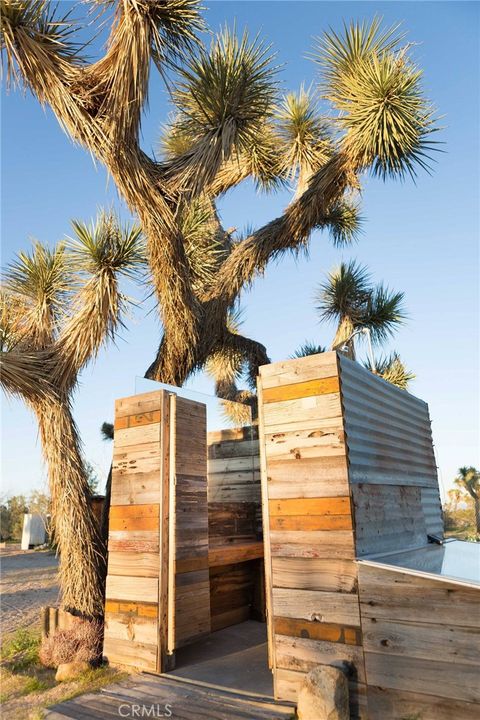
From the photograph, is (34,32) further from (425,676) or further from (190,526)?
(425,676)

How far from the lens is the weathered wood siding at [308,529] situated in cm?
303

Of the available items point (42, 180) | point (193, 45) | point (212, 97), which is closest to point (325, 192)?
point (212, 97)

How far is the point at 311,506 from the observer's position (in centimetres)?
327

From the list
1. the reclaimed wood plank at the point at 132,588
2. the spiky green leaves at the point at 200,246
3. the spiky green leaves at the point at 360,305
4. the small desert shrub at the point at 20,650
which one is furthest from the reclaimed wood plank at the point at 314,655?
the spiky green leaves at the point at 360,305

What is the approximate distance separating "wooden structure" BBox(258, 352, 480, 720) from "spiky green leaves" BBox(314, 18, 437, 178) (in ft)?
12.0

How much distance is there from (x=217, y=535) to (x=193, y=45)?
17.5 ft

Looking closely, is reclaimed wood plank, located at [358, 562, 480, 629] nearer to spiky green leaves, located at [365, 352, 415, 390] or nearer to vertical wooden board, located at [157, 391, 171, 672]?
vertical wooden board, located at [157, 391, 171, 672]

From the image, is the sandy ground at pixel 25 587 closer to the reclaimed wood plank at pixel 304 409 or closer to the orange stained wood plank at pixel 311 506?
the orange stained wood plank at pixel 311 506

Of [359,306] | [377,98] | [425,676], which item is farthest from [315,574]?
[359,306]

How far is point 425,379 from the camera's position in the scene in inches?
447

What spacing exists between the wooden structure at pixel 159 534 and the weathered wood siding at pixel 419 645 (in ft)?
6.00

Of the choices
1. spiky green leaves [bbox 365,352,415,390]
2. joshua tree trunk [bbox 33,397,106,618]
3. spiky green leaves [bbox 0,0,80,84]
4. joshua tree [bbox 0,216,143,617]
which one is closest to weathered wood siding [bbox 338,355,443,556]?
joshua tree [bbox 0,216,143,617]

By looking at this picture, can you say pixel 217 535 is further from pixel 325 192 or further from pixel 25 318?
pixel 325 192

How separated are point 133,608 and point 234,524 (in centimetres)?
172
